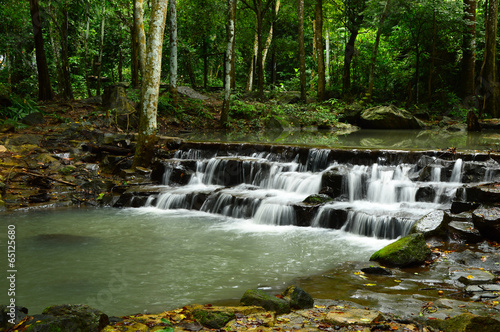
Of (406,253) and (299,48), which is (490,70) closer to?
(299,48)

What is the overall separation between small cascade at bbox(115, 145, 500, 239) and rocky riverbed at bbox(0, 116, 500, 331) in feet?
3.66

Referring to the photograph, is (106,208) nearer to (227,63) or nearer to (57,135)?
(57,135)

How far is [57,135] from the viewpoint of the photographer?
1330 centimetres

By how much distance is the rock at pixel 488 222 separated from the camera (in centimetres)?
643

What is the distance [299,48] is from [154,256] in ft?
60.9

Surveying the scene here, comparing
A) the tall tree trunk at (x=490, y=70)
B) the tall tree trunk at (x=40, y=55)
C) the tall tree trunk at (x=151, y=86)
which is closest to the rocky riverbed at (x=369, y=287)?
the tall tree trunk at (x=151, y=86)

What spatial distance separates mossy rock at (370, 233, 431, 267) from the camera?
5.77 meters

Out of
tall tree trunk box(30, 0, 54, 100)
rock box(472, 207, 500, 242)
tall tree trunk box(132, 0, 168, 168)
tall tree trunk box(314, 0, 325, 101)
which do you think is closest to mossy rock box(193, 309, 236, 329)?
rock box(472, 207, 500, 242)

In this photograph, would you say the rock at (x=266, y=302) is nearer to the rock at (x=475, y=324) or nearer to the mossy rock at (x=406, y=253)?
the rock at (x=475, y=324)

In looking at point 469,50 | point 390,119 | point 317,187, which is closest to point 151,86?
point 317,187

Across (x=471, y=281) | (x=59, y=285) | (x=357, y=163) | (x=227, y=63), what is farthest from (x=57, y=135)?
(x=471, y=281)

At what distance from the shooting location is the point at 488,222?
6.47 metres

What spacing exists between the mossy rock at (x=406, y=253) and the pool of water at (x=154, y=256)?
749mm

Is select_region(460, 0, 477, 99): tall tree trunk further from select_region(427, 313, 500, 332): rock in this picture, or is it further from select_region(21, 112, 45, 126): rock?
select_region(21, 112, 45, 126): rock
